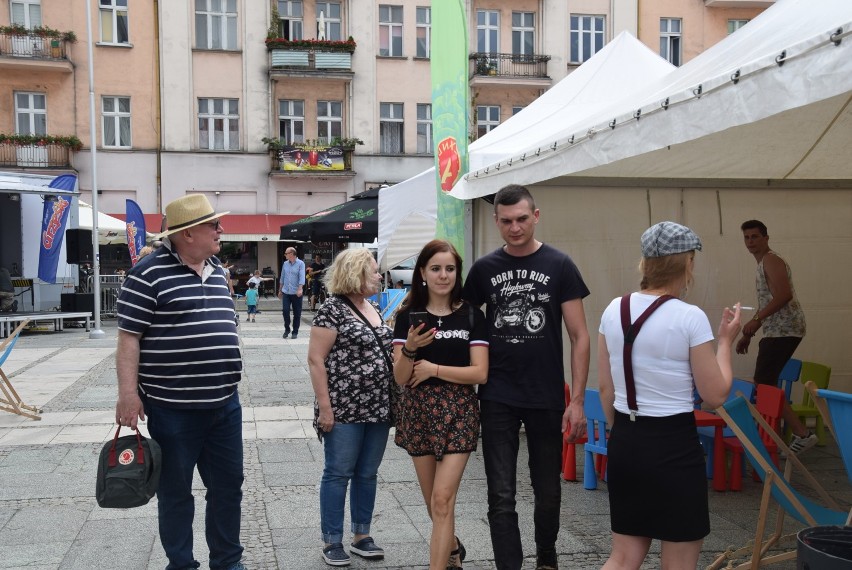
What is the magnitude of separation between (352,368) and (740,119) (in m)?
2.09

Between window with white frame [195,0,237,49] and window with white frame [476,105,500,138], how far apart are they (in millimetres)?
9185

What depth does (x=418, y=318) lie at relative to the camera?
3.74 metres

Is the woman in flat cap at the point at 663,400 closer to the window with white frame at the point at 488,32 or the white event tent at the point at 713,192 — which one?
the white event tent at the point at 713,192

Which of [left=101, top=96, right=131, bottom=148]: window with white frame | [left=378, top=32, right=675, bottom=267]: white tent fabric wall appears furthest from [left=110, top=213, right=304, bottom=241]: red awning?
[left=378, top=32, right=675, bottom=267]: white tent fabric wall

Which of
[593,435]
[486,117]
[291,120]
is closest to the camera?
[593,435]

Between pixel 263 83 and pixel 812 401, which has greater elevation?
pixel 263 83

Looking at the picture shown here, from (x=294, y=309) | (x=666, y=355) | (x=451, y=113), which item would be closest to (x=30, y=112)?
(x=294, y=309)

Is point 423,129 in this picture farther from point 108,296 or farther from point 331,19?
point 108,296

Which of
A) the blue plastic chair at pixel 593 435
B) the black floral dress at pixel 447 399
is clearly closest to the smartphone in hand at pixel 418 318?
the black floral dress at pixel 447 399

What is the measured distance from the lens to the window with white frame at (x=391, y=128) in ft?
106

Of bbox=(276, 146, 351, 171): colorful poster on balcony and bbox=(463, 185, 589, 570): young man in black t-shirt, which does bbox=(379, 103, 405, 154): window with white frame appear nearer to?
bbox=(276, 146, 351, 171): colorful poster on balcony

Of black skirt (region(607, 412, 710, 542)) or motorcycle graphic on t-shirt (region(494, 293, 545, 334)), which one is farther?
motorcycle graphic on t-shirt (region(494, 293, 545, 334))

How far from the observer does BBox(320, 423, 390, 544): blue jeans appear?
4281 mm

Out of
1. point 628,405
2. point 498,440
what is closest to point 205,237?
point 498,440
